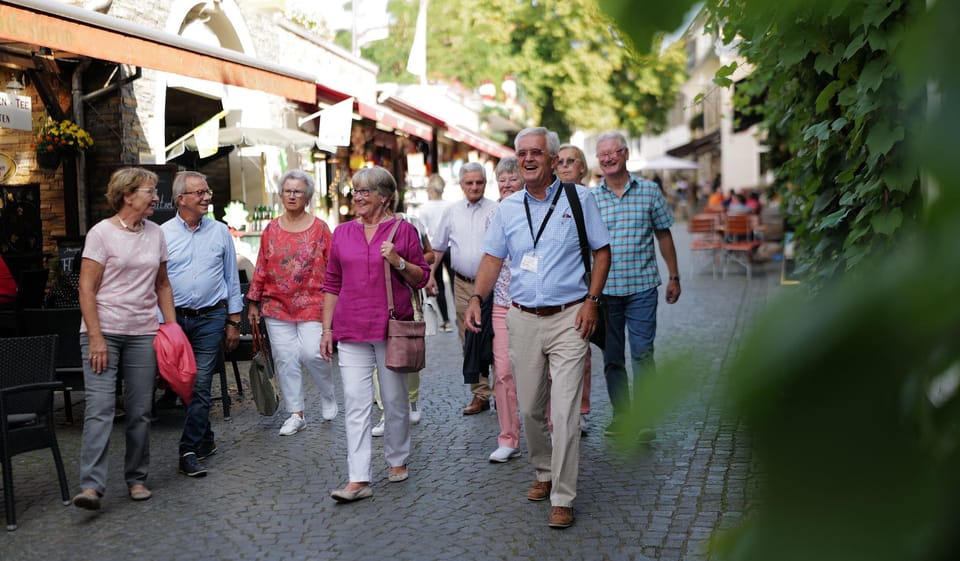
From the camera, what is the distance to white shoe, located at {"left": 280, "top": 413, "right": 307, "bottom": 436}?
277 inches

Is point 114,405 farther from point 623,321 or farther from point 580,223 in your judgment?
point 623,321

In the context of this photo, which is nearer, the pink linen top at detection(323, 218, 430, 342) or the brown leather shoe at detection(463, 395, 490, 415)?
the pink linen top at detection(323, 218, 430, 342)

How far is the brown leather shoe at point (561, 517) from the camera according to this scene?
188 inches

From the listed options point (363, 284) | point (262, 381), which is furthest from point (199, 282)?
point (363, 284)

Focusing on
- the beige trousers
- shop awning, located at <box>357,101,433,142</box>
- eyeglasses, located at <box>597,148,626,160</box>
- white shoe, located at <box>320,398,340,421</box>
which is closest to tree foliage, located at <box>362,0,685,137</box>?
shop awning, located at <box>357,101,433,142</box>

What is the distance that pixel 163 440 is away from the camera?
7039 millimetres

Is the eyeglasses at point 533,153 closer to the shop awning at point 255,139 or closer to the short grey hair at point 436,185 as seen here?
the short grey hair at point 436,185

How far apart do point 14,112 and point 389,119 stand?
729cm

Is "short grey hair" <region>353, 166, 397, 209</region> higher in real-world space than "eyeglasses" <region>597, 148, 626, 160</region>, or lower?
lower

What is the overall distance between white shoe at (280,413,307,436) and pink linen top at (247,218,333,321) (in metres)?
0.75

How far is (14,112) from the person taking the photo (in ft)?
30.6

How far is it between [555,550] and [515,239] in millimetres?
1551

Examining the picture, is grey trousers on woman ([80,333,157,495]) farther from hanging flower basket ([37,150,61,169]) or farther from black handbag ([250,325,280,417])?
hanging flower basket ([37,150,61,169])

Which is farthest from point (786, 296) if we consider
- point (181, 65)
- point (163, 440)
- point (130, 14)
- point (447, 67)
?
point (447, 67)
